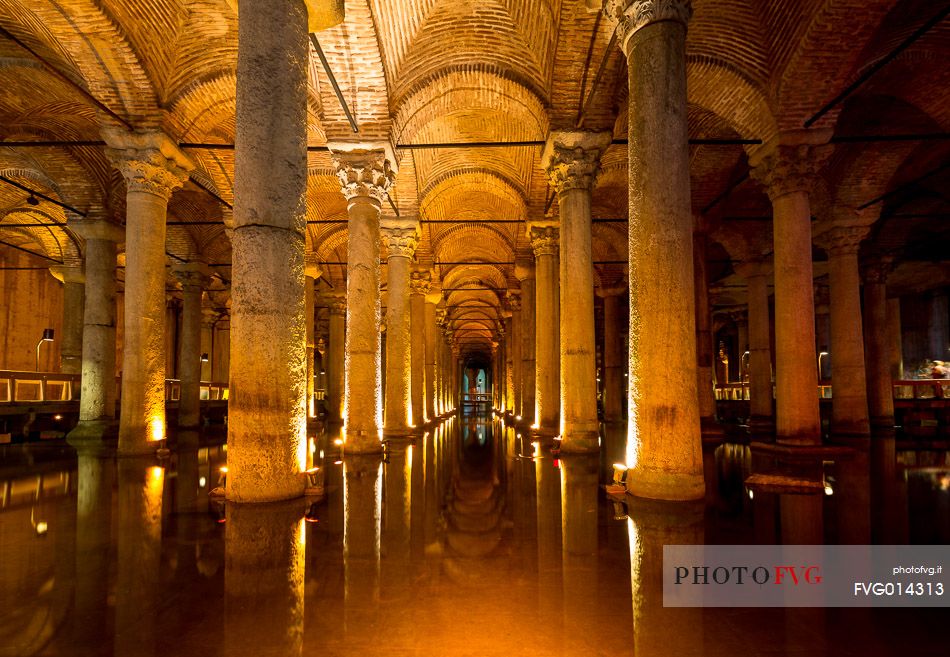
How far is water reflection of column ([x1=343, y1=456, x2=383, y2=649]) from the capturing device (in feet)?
9.37

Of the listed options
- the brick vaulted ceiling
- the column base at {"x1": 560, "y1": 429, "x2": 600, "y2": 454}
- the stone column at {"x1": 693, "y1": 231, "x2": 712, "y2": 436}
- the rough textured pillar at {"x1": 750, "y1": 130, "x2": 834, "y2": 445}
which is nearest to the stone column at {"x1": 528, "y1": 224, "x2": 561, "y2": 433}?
the brick vaulted ceiling

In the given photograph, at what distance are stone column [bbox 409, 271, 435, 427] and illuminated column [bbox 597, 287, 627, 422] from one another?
7.71 metres

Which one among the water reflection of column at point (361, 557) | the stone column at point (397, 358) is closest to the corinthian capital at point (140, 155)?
the stone column at point (397, 358)

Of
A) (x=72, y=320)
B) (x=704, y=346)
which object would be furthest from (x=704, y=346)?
(x=72, y=320)

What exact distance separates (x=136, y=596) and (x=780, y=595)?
3798mm

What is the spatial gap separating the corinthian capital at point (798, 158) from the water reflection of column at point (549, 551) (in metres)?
6.88

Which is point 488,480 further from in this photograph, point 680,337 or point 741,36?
point 741,36

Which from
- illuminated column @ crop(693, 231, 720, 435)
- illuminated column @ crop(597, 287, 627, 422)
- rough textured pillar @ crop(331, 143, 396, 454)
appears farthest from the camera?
illuminated column @ crop(597, 287, 627, 422)

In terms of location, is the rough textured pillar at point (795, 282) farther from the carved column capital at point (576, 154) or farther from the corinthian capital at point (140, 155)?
the corinthian capital at point (140, 155)

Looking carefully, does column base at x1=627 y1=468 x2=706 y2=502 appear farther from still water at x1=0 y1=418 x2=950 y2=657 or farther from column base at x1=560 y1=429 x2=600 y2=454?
column base at x1=560 y1=429 x2=600 y2=454

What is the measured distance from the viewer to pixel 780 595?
330 cm

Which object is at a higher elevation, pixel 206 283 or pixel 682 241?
pixel 206 283

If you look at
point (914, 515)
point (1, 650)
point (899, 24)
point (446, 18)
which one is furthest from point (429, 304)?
→ point (1, 650)

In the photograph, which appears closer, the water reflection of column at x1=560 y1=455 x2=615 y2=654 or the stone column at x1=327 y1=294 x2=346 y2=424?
the water reflection of column at x1=560 y1=455 x2=615 y2=654
